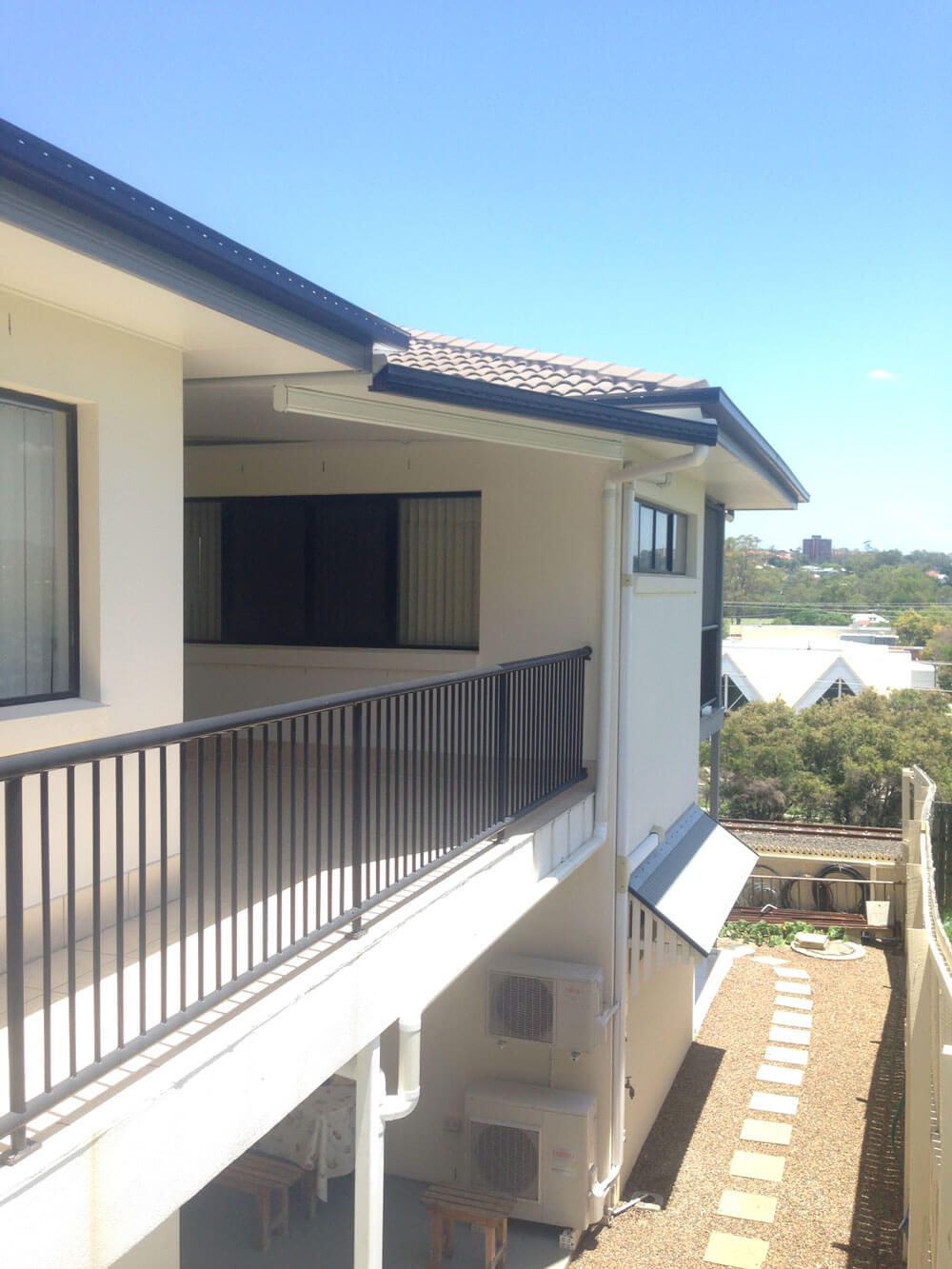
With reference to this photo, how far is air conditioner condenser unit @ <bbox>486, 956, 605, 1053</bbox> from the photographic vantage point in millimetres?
8555

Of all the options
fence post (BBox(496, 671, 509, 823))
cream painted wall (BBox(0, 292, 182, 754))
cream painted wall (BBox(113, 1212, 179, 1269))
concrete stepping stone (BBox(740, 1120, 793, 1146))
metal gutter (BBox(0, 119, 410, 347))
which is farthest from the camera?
concrete stepping stone (BBox(740, 1120, 793, 1146))

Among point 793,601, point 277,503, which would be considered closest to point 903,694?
point 277,503

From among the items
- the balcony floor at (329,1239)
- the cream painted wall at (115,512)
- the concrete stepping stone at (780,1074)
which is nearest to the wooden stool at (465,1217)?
the balcony floor at (329,1239)

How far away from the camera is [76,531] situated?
198 inches

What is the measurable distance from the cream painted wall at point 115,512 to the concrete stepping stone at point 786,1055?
10069 mm

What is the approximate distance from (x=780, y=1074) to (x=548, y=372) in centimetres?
860

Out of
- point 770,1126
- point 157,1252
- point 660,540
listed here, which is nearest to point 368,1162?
point 157,1252

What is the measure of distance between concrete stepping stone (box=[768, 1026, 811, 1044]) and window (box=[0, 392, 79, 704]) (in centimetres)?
1133

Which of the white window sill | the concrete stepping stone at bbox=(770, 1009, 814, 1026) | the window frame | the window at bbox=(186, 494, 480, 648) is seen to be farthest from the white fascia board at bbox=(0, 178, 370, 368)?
the concrete stepping stone at bbox=(770, 1009, 814, 1026)

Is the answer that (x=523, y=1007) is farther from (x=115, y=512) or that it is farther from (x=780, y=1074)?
(x=115, y=512)

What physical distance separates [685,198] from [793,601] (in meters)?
113

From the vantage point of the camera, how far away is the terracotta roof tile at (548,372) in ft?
26.1

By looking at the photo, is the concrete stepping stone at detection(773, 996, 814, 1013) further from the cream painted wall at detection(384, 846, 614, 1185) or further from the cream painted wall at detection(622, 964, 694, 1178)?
the cream painted wall at detection(384, 846, 614, 1185)

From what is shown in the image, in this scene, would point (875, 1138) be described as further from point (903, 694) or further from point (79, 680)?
point (903, 694)
